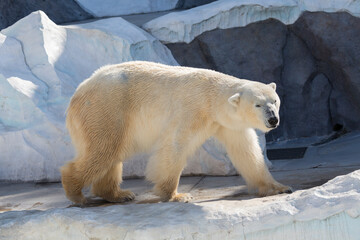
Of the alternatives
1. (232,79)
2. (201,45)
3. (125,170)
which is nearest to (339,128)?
(201,45)

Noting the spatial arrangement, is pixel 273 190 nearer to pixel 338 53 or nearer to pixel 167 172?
pixel 167 172

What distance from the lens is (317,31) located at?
7.96m

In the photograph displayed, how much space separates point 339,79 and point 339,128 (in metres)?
0.73

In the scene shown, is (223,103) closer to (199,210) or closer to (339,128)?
(199,210)

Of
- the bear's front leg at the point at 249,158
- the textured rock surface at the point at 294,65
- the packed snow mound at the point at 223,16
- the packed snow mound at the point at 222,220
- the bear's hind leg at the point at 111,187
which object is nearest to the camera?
the packed snow mound at the point at 222,220

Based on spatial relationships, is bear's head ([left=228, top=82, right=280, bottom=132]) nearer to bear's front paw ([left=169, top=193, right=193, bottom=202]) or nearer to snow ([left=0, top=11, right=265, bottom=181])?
bear's front paw ([left=169, top=193, right=193, bottom=202])

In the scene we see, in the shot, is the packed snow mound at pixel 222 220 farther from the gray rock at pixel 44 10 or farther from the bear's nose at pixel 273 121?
the gray rock at pixel 44 10

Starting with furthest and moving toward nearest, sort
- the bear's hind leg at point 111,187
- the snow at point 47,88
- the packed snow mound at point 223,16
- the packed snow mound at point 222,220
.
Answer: the packed snow mound at point 223,16
the snow at point 47,88
the bear's hind leg at point 111,187
the packed snow mound at point 222,220

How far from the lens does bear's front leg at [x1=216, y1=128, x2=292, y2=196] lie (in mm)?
4418

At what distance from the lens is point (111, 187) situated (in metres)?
4.66

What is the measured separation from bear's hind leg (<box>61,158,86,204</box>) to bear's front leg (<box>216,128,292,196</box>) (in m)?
1.14

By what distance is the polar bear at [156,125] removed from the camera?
4.25 meters

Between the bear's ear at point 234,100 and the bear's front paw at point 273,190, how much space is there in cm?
74

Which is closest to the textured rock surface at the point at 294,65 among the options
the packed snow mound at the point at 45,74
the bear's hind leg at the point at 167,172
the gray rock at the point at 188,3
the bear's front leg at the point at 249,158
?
the packed snow mound at the point at 45,74
